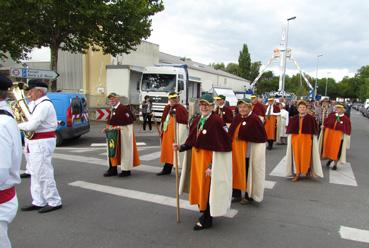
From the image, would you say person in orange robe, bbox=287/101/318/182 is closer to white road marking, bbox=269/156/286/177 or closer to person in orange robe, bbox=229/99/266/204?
white road marking, bbox=269/156/286/177

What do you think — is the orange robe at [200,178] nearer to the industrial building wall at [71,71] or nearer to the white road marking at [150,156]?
the white road marking at [150,156]

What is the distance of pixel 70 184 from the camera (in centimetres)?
749

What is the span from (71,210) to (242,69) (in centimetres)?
9530

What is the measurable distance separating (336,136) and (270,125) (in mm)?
4245

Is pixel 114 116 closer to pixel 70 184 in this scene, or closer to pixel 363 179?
pixel 70 184

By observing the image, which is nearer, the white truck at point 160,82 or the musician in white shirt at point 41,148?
the musician in white shirt at point 41,148

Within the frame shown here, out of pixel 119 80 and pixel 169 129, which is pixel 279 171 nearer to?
pixel 169 129

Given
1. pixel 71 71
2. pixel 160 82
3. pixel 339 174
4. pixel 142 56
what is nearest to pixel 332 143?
pixel 339 174

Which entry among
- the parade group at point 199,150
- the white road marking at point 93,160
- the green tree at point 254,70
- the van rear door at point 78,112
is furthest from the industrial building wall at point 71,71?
the green tree at point 254,70

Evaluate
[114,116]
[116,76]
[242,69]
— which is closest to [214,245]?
[114,116]

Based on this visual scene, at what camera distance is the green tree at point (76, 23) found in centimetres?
1769

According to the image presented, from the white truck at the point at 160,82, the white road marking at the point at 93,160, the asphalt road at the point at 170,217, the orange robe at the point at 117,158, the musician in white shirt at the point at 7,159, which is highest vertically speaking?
the white truck at the point at 160,82

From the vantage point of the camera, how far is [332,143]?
983 cm

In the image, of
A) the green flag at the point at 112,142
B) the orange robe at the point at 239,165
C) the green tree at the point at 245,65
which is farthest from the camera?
the green tree at the point at 245,65
